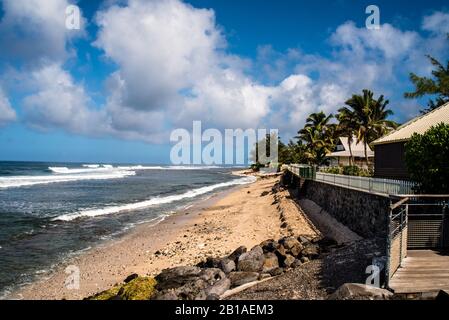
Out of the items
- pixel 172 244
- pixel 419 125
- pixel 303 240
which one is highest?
pixel 419 125

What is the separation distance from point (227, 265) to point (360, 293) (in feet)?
20.9

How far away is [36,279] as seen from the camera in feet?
48.0

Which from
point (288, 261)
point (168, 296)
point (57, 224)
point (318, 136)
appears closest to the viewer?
point (168, 296)

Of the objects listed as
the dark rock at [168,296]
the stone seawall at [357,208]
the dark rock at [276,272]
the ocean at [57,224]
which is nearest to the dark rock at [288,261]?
the dark rock at [276,272]

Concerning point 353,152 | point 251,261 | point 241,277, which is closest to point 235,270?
point 251,261

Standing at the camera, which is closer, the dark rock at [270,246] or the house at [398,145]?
the dark rock at [270,246]

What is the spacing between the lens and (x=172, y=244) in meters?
20.0

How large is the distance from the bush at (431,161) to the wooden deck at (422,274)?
12.6 ft

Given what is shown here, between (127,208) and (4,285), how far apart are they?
19.4 m

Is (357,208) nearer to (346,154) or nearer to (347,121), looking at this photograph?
(347,121)

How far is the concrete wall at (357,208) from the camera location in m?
13.9

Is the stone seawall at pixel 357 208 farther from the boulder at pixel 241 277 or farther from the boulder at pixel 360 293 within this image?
the boulder at pixel 241 277
